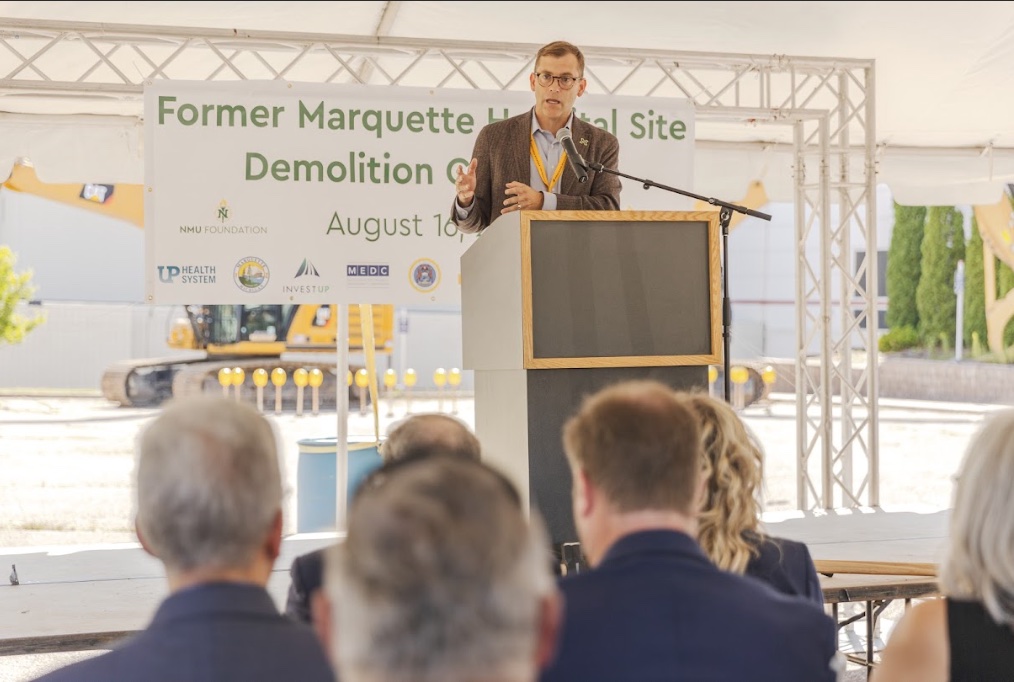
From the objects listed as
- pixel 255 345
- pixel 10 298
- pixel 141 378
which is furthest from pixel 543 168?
pixel 10 298

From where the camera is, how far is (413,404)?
69.1ft

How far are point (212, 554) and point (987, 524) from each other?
105cm

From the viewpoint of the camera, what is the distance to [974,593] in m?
1.49

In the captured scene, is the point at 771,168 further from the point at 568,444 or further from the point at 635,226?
the point at 568,444

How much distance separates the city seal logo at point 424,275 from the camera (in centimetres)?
548

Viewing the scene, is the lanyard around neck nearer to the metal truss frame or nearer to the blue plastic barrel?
the metal truss frame

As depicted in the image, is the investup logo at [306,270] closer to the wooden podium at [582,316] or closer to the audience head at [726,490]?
the wooden podium at [582,316]

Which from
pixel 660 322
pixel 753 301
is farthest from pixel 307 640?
pixel 753 301

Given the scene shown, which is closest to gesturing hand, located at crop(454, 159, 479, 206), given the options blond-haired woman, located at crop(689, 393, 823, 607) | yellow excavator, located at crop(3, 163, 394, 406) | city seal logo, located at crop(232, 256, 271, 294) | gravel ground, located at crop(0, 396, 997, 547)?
blond-haired woman, located at crop(689, 393, 823, 607)

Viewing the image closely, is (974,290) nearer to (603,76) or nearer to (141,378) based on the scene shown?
(141,378)

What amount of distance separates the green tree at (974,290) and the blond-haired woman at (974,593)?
2545 centimetres

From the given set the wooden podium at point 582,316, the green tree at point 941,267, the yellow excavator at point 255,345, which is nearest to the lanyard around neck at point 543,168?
the wooden podium at point 582,316

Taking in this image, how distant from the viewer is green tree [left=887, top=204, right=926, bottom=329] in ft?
87.4

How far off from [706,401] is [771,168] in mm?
6153
